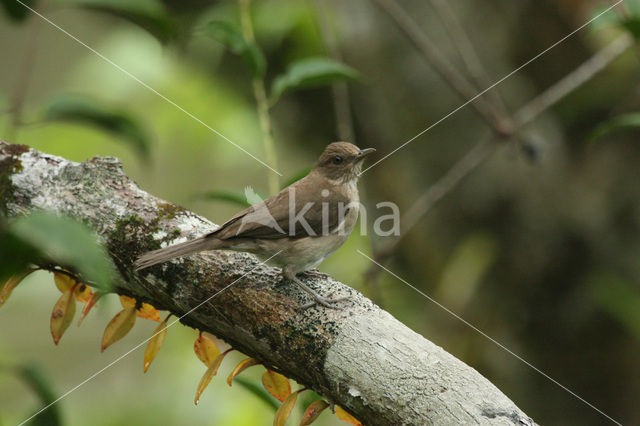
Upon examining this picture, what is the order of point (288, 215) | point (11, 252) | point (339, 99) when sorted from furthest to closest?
point (339, 99)
point (288, 215)
point (11, 252)

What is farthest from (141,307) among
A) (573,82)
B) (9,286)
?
(573,82)

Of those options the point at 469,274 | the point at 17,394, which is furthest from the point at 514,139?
the point at 17,394

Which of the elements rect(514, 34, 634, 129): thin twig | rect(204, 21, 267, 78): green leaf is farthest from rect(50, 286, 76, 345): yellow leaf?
rect(514, 34, 634, 129): thin twig

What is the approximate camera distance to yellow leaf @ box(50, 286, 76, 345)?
7.77 feet

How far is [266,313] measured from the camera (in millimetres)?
2221

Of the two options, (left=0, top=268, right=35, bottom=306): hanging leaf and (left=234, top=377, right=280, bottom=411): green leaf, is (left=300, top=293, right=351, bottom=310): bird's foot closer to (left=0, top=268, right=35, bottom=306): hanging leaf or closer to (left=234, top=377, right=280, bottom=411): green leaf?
(left=234, top=377, right=280, bottom=411): green leaf

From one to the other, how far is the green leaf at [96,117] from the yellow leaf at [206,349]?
708 millimetres

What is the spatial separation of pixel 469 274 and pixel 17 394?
3.83 meters

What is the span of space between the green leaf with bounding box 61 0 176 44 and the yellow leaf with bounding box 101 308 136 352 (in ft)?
3.44

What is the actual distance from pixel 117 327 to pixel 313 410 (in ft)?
2.70

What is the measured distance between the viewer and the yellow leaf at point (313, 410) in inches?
82.2

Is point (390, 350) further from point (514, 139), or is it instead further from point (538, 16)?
point (538, 16)

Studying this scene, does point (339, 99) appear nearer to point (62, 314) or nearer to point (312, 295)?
point (312, 295)

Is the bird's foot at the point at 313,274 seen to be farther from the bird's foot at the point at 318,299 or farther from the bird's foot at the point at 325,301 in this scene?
the bird's foot at the point at 325,301
